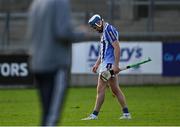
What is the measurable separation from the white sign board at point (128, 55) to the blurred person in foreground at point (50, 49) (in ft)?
57.0

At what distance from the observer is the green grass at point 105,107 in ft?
48.4

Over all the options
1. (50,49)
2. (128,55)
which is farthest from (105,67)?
(128,55)

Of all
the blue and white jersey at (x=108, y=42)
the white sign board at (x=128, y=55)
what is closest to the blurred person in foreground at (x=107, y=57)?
the blue and white jersey at (x=108, y=42)

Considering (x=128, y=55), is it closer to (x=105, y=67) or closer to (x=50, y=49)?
(x=105, y=67)

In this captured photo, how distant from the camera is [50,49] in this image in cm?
871

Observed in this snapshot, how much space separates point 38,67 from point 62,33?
0.45 meters

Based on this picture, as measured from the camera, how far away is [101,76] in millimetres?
15203

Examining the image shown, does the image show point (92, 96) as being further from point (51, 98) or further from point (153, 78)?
point (51, 98)

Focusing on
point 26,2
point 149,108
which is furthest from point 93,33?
point 149,108

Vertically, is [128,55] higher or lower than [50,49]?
lower

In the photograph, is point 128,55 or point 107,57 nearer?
point 107,57

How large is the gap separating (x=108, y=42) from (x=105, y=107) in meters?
3.51

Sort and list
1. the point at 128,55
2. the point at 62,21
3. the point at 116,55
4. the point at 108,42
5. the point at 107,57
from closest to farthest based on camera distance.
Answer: the point at 62,21 < the point at 116,55 < the point at 108,42 < the point at 107,57 < the point at 128,55

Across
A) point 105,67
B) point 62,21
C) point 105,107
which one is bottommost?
point 105,107
